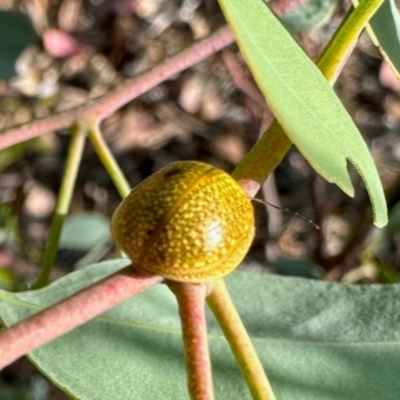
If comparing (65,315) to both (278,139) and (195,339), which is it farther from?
(278,139)

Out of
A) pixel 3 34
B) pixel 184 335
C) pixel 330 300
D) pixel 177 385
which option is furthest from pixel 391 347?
pixel 3 34

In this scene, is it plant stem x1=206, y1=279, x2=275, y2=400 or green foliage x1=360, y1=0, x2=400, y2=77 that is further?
green foliage x1=360, y1=0, x2=400, y2=77

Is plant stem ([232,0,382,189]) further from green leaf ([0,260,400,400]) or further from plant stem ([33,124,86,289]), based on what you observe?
plant stem ([33,124,86,289])

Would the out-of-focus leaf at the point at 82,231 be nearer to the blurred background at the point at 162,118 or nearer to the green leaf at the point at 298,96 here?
the blurred background at the point at 162,118

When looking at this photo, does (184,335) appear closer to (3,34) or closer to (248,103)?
(3,34)

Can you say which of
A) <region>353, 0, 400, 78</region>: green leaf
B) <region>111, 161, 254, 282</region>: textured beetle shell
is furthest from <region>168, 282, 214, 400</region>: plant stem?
<region>353, 0, 400, 78</region>: green leaf

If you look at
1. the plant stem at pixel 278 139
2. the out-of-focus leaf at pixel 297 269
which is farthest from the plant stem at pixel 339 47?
→ the out-of-focus leaf at pixel 297 269
